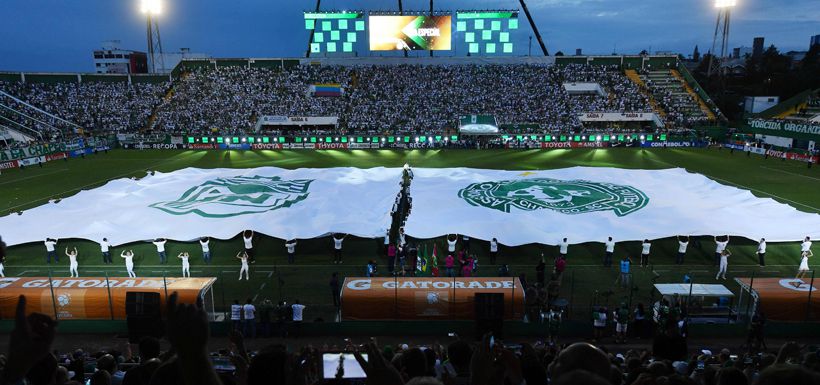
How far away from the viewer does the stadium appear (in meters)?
5.02

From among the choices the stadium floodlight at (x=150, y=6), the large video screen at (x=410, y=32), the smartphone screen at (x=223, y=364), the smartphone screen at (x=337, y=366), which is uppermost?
the stadium floodlight at (x=150, y=6)

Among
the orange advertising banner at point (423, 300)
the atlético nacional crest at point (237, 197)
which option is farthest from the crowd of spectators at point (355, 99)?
the orange advertising banner at point (423, 300)

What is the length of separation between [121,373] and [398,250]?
1313cm

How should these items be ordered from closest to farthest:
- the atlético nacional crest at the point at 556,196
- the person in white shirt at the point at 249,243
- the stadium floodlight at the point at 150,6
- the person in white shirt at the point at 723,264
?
the person in white shirt at the point at 723,264
the person in white shirt at the point at 249,243
the atlético nacional crest at the point at 556,196
the stadium floodlight at the point at 150,6

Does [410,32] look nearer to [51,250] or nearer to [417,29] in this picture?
[417,29]

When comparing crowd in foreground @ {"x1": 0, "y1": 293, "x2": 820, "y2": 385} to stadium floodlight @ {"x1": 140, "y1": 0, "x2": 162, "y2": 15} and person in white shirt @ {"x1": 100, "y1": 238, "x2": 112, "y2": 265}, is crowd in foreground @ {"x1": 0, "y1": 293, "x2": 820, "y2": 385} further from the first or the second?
stadium floodlight @ {"x1": 140, "y1": 0, "x2": 162, "y2": 15}

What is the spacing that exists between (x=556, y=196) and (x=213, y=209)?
1714 cm

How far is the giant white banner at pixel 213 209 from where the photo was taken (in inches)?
821

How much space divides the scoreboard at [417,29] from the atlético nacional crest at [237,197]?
147 feet

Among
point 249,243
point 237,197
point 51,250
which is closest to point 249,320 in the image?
point 249,243

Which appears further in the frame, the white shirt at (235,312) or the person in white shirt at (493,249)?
the person in white shirt at (493,249)

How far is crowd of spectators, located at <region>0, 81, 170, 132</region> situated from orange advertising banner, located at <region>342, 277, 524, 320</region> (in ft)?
182

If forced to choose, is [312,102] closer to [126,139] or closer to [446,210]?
[126,139]

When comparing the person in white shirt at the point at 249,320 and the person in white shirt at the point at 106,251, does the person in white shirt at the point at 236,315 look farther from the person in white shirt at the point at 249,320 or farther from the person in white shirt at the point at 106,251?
the person in white shirt at the point at 106,251
